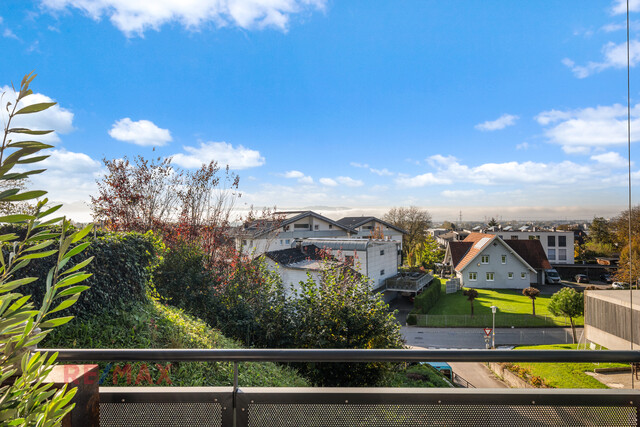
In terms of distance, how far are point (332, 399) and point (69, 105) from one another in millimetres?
9700

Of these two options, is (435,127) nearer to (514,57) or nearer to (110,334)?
(514,57)

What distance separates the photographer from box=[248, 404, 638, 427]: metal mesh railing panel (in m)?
1.28

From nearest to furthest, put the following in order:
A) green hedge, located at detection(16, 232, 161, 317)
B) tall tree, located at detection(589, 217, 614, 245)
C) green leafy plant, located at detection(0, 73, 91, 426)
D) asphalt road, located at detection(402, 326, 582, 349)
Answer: green leafy plant, located at detection(0, 73, 91, 426) < green hedge, located at detection(16, 232, 161, 317) < asphalt road, located at detection(402, 326, 582, 349) < tall tree, located at detection(589, 217, 614, 245)

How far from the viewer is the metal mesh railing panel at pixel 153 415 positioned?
128 centimetres

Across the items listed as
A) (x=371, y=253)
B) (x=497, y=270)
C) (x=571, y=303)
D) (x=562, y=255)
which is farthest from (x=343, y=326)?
(x=562, y=255)

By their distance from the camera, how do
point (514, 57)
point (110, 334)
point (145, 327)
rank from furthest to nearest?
point (514, 57)
point (145, 327)
point (110, 334)

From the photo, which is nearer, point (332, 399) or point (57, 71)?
point (332, 399)

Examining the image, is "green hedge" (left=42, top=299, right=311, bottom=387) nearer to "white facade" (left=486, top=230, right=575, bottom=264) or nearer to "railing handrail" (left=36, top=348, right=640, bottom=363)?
"railing handrail" (left=36, top=348, right=640, bottom=363)

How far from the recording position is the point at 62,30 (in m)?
5.31

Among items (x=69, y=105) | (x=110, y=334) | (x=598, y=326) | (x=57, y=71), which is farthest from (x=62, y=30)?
(x=598, y=326)

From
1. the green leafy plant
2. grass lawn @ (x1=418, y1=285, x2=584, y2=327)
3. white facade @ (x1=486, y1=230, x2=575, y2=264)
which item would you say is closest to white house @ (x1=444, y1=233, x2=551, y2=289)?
grass lawn @ (x1=418, y1=285, x2=584, y2=327)

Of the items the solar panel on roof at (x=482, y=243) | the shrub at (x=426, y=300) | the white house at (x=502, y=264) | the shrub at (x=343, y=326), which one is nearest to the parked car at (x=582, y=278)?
the white house at (x=502, y=264)

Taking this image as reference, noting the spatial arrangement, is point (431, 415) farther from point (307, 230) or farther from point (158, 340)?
point (307, 230)

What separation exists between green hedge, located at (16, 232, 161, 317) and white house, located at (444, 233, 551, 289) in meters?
22.5
